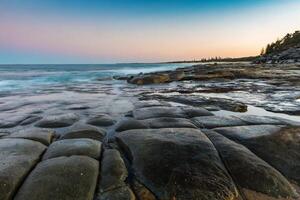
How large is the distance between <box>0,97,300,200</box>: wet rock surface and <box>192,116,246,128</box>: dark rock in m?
0.15

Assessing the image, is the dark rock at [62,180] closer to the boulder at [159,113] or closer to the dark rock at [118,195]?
the dark rock at [118,195]

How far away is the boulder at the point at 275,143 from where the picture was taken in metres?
3.27

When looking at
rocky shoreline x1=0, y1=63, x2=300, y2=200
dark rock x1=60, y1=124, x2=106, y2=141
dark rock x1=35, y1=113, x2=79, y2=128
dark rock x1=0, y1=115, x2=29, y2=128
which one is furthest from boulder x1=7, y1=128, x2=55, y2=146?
dark rock x1=0, y1=115, x2=29, y2=128

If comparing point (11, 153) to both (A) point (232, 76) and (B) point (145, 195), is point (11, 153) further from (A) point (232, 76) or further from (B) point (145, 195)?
(A) point (232, 76)

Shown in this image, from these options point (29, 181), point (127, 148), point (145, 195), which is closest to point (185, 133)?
point (127, 148)

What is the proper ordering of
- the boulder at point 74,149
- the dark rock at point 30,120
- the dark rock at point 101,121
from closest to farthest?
the boulder at point 74,149 → the dark rock at point 101,121 → the dark rock at point 30,120

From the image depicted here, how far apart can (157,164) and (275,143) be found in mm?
1796

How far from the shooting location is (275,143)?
12.5 feet

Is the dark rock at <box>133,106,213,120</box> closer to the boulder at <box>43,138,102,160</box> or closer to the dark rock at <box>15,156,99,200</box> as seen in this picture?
the boulder at <box>43,138,102,160</box>

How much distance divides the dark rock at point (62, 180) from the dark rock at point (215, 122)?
237 centimetres

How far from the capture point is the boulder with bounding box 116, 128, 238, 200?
2.67 m

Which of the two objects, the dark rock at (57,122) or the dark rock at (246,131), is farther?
the dark rock at (57,122)

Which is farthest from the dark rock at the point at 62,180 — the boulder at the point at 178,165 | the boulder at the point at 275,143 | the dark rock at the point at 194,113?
the dark rock at the point at 194,113

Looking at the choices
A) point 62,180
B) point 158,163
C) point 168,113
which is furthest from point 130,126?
point 62,180
